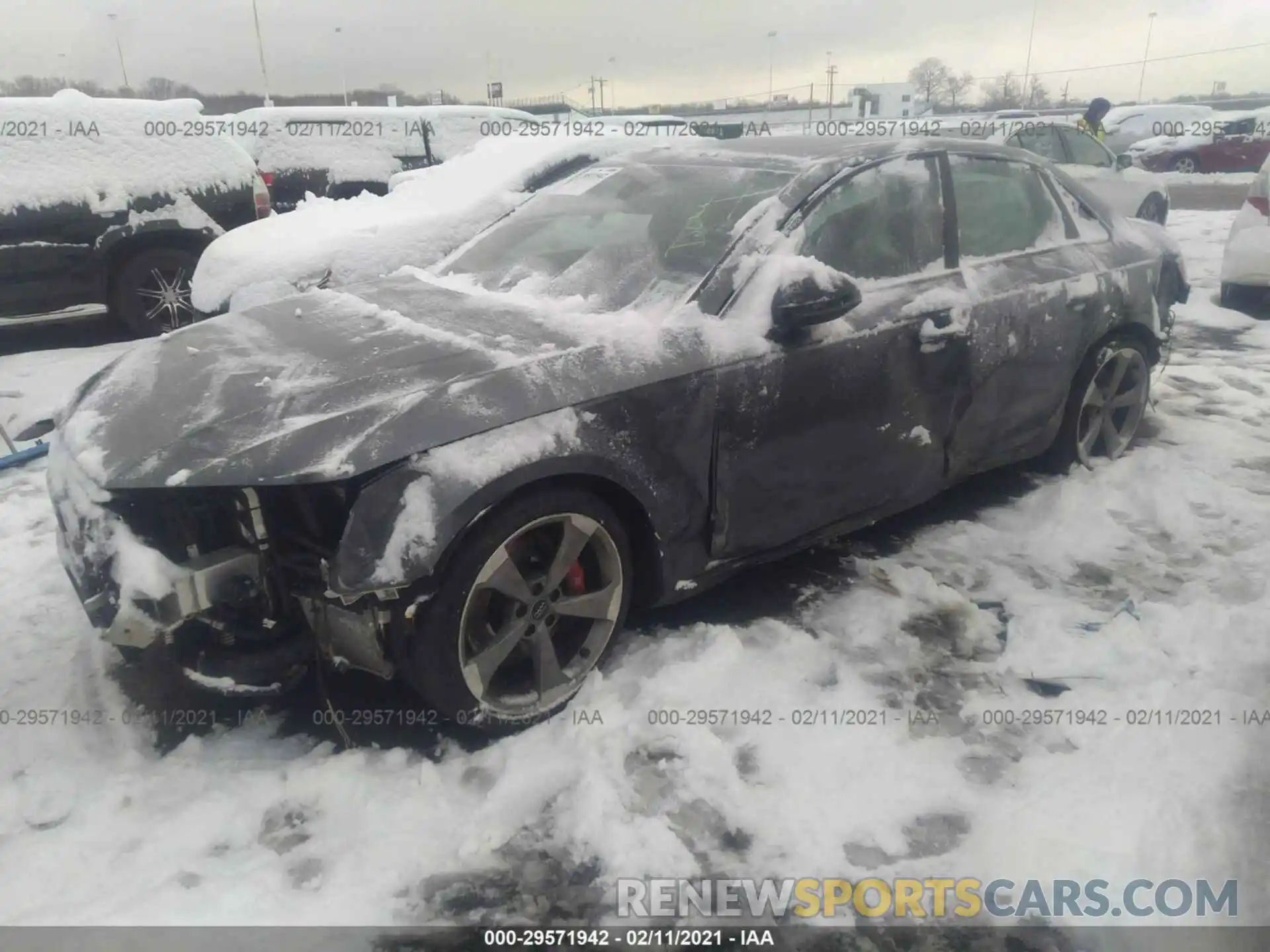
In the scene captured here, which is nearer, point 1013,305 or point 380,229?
point 1013,305

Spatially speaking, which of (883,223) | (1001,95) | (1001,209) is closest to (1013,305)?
(1001,209)

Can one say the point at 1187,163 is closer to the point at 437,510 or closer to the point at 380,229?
the point at 380,229

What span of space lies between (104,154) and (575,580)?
21.2ft

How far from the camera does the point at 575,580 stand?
2.74 meters

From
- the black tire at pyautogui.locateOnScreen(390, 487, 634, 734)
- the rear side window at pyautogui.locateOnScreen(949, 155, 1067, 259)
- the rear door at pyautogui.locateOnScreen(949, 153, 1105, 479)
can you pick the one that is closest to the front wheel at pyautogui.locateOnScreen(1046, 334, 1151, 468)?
the rear door at pyautogui.locateOnScreen(949, 153, 1105, 479)

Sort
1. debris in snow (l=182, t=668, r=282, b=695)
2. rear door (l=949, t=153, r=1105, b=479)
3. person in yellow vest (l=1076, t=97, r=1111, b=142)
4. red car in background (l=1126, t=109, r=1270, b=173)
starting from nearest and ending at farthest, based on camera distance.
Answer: debris in snow (l=182, t=668, r=282, b=695) → rear door (l=949, t=153, r=1105, b=479) → person in yellow vest (l=1076, t=97, r=1111, b=142) → red car in background (l=1126, t=109, r=1270, b=173)

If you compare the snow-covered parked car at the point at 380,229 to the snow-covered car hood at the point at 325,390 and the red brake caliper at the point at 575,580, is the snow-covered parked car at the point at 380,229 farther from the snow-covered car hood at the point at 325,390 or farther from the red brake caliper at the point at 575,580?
the red brake caliper at the point at 575,580

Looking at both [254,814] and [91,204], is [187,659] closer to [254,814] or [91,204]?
[254,814]

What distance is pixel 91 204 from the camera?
22.4 feet

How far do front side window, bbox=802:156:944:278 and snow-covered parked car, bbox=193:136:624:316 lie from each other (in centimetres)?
251

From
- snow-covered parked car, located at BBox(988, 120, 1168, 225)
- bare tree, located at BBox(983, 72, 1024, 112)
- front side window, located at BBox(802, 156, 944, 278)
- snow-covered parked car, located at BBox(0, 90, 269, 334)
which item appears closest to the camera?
front side window, located at BBox(802, 156, 944, 278)

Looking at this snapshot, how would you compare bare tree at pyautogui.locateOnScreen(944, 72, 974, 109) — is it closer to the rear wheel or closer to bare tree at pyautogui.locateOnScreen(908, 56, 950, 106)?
bare tree at pyautogui.locateOnScreen(908, 56, 950, 106)

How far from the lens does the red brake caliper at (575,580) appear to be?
272 cm

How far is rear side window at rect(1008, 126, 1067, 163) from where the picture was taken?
9.87 meters
